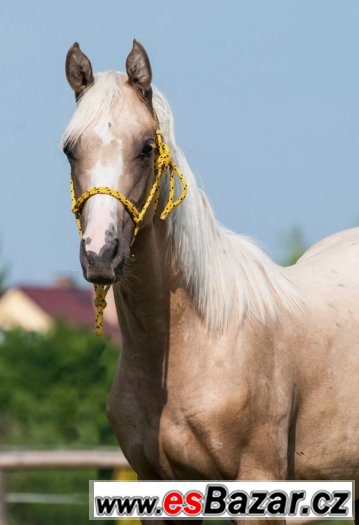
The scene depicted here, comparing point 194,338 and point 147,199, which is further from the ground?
point 147,199

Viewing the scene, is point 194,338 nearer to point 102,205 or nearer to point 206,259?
point 206,259

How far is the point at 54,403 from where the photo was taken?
60.4 ft

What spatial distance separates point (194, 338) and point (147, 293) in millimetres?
262

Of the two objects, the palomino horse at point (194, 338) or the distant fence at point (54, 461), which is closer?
the palomino horse at point (194, 338)

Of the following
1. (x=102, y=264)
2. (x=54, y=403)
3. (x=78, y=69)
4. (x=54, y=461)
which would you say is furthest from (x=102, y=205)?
(x=54, y=403)

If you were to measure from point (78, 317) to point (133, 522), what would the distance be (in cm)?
4663

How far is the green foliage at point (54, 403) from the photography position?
9.55 meters

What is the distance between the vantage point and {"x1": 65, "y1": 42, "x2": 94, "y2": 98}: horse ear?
4.55 meters

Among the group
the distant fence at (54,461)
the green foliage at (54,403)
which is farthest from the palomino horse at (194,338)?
the green foliage at (54,403)

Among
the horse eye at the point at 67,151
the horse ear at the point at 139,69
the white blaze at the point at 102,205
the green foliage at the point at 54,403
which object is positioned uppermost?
the horse ear at the point at 139,69

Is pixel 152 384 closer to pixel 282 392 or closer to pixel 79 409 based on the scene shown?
pixel 282 392

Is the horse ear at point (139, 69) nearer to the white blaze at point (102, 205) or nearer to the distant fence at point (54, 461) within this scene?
the white blaze at point (102, 205)

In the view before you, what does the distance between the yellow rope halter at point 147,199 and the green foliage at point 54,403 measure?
12.3 ft

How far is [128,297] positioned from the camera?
4.69 meters
